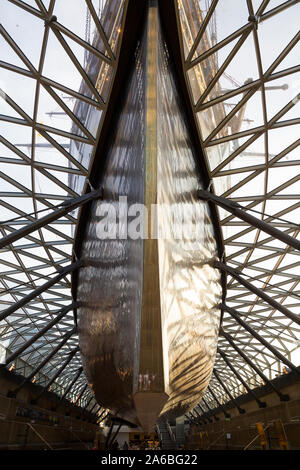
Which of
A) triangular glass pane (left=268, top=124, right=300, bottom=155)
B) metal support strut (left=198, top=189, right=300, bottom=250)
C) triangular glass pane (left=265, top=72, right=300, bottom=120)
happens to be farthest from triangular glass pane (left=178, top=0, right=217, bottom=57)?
metal support strut (left=198, top=189, right=300, bottom=250)

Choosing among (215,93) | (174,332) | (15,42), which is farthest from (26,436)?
(215,93)

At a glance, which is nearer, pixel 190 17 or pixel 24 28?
pixel 24 28

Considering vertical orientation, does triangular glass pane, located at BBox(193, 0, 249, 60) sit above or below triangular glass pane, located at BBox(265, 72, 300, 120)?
above

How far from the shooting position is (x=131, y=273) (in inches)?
360

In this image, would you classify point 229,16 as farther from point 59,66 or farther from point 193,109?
point 59,66

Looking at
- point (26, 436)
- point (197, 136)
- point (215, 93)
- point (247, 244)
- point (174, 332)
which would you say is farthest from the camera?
point (247, 244)

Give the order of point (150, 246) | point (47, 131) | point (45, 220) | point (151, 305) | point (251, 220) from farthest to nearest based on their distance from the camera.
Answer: point (47, 131) → point (45, 220) → point (251, 220) → point (150, 246) → point (151, 305)

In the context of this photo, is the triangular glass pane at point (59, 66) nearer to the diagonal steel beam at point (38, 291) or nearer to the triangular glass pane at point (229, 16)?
the triangular glass pane at point (229, 16)

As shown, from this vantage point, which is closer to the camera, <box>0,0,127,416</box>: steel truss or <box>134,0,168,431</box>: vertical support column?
<box>134,0,168,431</box>: vertical support column

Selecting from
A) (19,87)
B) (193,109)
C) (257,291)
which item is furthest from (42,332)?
(193,109)

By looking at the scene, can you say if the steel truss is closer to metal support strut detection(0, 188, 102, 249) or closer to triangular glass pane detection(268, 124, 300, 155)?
metal support strut detection(0, 188, 102, 249)

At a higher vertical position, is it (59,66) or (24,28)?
(24,28)

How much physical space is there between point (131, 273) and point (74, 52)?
7.63 metres
